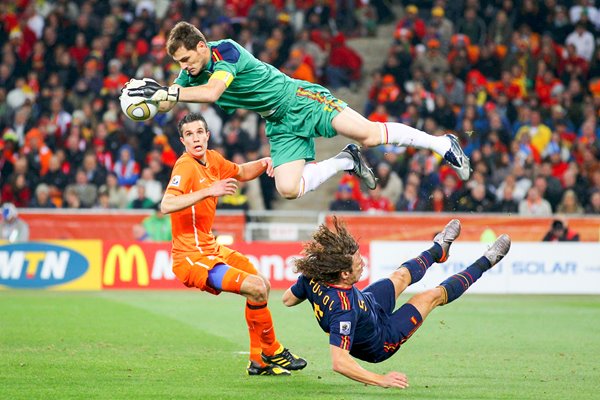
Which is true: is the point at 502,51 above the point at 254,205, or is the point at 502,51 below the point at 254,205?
above

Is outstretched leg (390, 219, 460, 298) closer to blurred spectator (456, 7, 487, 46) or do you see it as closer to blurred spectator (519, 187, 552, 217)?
blurred spectator (519, 187, 552, 217)

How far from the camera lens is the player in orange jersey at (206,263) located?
949 cm

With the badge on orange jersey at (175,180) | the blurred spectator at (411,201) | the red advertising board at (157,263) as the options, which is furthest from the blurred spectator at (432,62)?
the badge on orange jersey at (175,180)

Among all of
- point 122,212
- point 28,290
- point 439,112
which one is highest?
point 439,112

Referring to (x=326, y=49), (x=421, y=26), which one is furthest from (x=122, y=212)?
(x=421, y=26)

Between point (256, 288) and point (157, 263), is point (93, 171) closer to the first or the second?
point (157, 263)

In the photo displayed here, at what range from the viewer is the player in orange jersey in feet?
31.1

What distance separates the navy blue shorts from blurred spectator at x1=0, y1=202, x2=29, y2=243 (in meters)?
11.7

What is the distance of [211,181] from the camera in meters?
9.97

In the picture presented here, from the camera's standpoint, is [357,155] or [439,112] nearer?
[357,155]

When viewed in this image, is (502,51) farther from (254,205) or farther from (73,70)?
(73,70)

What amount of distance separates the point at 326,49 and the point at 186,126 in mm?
14562

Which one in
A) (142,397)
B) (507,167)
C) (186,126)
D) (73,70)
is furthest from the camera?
(73,70)

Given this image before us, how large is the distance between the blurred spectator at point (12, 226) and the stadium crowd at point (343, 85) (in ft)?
3.96
